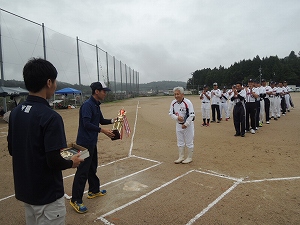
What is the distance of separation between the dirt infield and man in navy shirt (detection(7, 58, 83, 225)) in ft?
5.06

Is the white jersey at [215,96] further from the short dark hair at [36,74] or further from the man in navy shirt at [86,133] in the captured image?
the short dark hair at [36,74]

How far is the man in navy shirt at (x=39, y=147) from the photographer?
1853mm

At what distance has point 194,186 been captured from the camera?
4.40 m

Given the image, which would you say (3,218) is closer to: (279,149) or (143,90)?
(279,149)

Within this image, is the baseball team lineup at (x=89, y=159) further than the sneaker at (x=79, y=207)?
No

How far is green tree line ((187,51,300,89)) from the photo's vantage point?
73.8m

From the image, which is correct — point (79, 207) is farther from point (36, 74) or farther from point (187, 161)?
point (187, 161)

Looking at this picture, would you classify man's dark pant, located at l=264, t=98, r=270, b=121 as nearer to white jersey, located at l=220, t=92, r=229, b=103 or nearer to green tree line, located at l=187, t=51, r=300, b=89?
white jersey, located at l=220, t=92, r=229, b=103

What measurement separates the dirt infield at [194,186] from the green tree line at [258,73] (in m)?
63.9

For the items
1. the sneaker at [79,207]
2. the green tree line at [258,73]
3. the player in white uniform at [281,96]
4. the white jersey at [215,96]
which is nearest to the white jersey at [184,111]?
the sneaker at [79,207]

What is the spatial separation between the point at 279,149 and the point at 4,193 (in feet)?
23.7

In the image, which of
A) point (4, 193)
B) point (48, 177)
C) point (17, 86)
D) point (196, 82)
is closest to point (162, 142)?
point (4, 193)

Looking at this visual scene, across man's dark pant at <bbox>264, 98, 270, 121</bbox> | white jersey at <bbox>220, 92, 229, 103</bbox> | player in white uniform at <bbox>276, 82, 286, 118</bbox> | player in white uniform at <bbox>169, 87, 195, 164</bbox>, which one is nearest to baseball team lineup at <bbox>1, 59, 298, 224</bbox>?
player in white uniform at <bbox>169, 87, 195, 164</bbox>

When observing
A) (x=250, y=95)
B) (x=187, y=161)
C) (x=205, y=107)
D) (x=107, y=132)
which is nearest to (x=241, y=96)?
(x=250, y=95)
